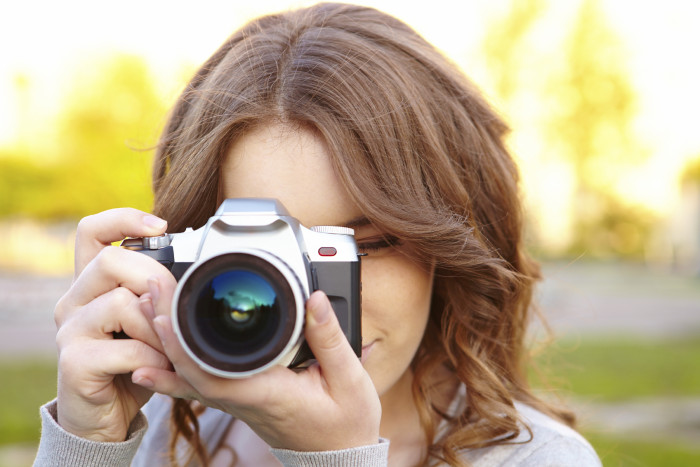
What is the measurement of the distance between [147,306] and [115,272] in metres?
0.10

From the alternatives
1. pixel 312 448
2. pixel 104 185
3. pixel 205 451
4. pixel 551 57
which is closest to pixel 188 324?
pixel 312 448

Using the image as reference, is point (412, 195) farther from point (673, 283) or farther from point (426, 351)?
point (673, 283)

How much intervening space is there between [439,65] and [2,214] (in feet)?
72.2

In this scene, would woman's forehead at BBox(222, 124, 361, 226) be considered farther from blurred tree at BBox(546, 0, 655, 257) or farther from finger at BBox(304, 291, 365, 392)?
blurred tree at BBox(546, 0, 655, 257)

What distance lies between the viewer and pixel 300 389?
1134 mm

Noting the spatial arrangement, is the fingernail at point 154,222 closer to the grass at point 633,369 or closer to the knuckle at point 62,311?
the knuckle at point 62,311

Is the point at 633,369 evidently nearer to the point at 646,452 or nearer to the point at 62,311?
the point at 646,452

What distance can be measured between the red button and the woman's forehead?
0.13 meters

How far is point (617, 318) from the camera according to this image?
35.3ft

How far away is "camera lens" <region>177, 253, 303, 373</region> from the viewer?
104 centimetres

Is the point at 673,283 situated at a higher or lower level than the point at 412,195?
lower

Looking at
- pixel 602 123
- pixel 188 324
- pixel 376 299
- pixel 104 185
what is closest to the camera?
pixel 188 324

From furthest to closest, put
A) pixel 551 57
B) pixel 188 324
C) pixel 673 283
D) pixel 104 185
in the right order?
pixel 673 283 → pixel 104 185 → pixel 551 57 → pixel 188 324

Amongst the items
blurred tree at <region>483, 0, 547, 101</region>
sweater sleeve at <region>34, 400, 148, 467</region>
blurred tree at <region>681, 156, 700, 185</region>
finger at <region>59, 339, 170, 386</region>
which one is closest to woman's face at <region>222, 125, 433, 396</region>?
finger at <region>59, 339, 170, 386</region>
